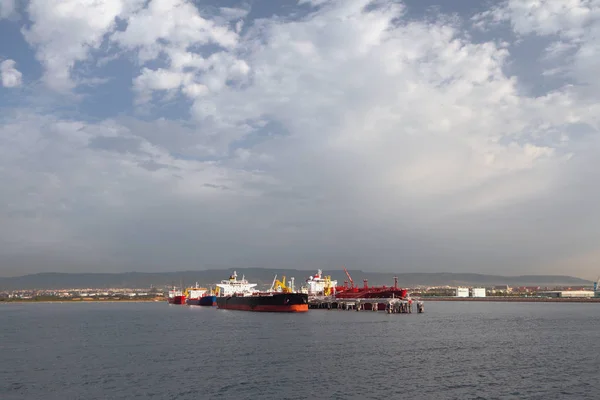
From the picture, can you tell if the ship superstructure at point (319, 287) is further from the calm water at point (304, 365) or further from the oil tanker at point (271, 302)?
the calm water at point (304, 365)

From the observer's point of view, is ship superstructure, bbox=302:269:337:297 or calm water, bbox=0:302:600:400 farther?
ship superstructure, bbox=302:269:337:297

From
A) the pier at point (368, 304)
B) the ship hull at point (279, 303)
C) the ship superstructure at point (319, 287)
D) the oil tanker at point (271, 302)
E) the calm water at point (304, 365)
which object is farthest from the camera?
the ship superstructure at point (319, 287)

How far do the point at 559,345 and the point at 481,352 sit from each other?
36.2 ft

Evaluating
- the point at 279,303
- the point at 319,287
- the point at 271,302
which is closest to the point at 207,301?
the point at 319,287

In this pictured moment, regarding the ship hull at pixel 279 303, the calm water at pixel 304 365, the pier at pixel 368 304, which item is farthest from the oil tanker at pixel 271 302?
the calm water at pixel 304 365

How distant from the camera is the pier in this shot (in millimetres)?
112000

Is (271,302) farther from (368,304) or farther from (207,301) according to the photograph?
(207,301)

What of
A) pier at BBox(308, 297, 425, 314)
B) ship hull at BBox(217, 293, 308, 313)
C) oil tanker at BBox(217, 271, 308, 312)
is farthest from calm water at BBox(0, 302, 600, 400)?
pier at BBox(308, 297, 425, 314)

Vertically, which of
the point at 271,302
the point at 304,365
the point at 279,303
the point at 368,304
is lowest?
the point at 368,304

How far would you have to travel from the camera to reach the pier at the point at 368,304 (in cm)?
11200

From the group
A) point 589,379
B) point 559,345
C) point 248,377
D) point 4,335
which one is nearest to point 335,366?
point 248,377

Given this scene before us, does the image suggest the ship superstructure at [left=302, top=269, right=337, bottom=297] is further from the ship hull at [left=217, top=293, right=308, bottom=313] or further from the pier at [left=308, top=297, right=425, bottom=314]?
the ship hull at [left=217, top=293, right=308, bottom=313]

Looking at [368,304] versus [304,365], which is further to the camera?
[368,304]

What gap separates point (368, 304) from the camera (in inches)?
4988
